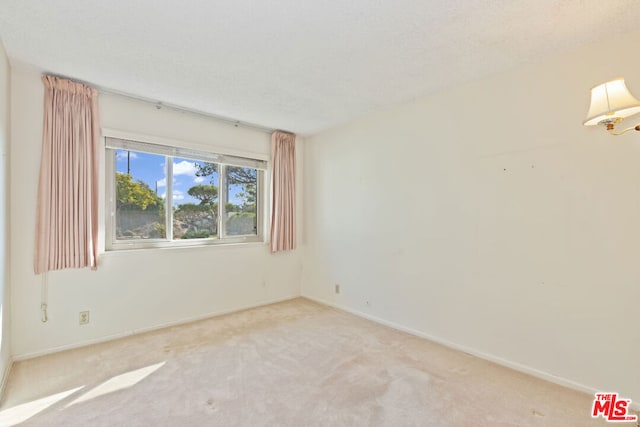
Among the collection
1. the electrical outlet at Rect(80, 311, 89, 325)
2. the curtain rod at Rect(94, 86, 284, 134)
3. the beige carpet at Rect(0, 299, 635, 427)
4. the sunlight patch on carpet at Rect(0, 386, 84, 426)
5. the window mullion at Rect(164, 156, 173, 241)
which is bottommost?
the beige carpet at Rect(0, 299, 635, 427)

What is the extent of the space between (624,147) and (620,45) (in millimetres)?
691

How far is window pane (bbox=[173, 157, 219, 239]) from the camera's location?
348cm

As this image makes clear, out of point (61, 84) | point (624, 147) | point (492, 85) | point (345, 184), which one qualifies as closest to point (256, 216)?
point (345, 184)

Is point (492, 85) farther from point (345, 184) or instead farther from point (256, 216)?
point (256, 216)

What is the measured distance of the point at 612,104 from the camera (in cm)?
154

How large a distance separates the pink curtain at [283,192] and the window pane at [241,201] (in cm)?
29

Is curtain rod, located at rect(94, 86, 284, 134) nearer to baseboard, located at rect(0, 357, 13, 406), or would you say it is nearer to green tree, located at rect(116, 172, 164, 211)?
green tree, located at rect(116, 172, 164, 211)

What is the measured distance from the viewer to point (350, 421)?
177 cm

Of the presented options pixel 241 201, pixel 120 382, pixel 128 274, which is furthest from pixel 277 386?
pixel 241 201

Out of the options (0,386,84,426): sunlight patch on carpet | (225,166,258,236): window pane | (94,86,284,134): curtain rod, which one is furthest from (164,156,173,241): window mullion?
(0,386,84,426): sunlight patch on carpet

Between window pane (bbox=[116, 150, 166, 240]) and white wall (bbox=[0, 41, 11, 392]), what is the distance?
0.82 m

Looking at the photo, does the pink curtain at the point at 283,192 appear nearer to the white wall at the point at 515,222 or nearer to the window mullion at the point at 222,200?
the window mullion at the point at 222,200

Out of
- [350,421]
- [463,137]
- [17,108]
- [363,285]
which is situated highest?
[17,108]

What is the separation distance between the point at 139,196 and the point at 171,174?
41cm
